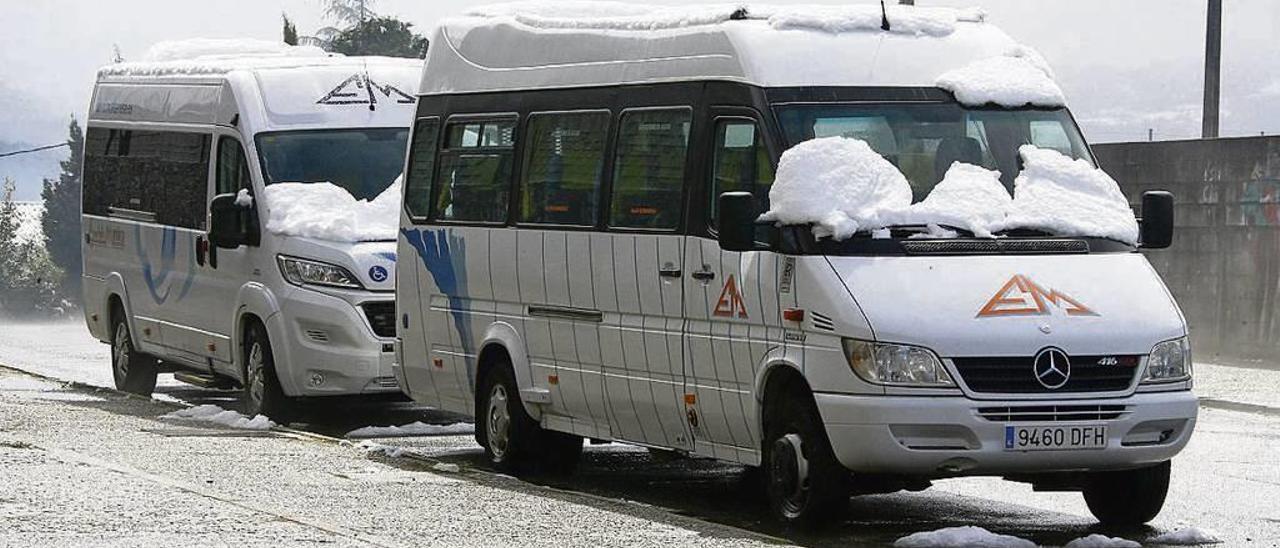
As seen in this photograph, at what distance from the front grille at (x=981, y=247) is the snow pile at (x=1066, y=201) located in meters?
0.13

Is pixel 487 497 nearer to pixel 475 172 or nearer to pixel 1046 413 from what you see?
pixel 1046 413

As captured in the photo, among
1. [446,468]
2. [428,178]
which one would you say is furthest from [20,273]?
[446,468]

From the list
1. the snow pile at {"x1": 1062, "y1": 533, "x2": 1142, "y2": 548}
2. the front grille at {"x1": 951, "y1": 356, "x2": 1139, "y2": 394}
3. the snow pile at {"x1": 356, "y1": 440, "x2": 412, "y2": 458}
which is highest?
the front grille at {"x1": 951, "y1": 356, "x2": 1139, "y2": 394}

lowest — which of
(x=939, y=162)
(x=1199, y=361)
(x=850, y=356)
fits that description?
(x=1199, y=361)

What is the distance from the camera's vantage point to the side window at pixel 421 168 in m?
16.6

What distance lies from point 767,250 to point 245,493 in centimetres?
268

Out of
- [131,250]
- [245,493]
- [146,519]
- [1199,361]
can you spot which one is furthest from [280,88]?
[1199,361]

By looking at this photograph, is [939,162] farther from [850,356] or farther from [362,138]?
[362,138]

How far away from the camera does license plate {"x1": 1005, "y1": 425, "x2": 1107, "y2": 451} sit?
38.0ft

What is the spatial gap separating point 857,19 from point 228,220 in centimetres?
716

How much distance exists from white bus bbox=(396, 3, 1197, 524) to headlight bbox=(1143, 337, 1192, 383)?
13 millimetres

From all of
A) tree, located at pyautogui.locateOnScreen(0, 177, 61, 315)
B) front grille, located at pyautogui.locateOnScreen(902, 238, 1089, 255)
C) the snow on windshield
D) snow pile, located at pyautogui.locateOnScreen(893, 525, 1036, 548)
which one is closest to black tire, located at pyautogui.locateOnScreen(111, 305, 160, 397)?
the snow on windshield

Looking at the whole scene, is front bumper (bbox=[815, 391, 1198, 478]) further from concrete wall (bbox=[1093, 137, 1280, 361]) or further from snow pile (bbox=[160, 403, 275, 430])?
concrete wall (bbox=[1093, 137, 1280, 361])

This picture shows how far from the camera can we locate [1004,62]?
13055 millimetres
